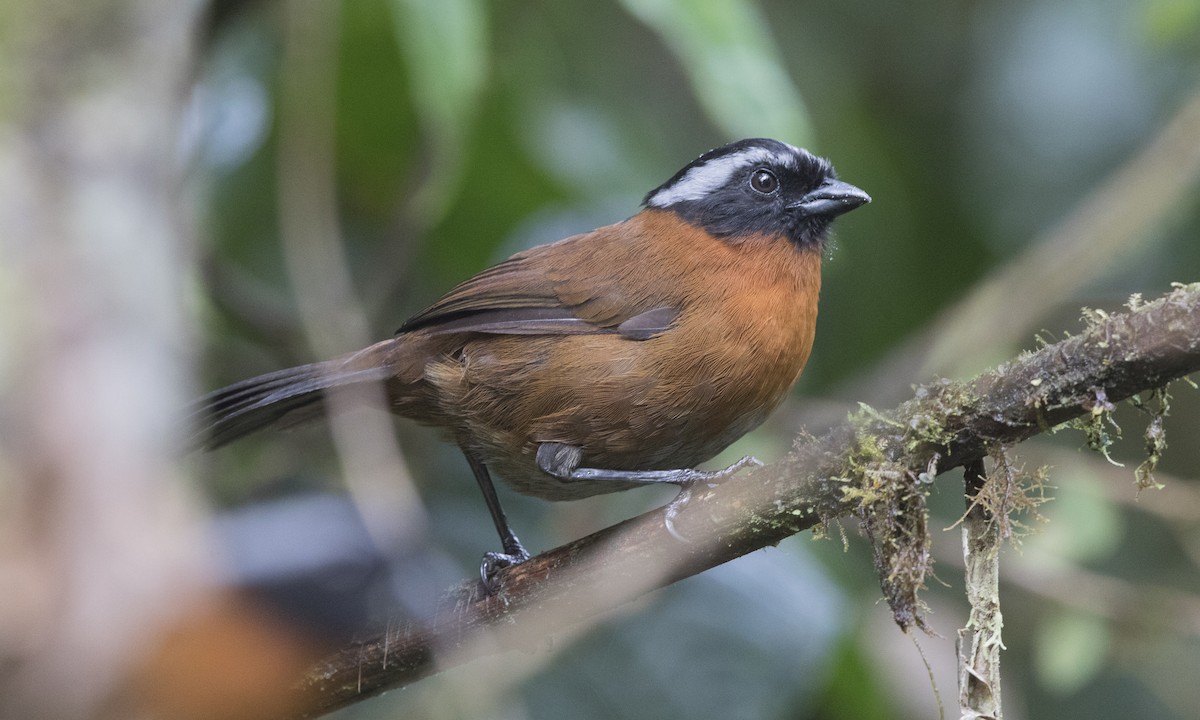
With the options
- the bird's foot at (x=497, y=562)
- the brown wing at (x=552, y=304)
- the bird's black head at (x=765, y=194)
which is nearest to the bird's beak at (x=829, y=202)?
the bird's black head at (x=765, y=194)

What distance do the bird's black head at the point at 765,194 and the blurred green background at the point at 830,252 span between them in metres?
0.10

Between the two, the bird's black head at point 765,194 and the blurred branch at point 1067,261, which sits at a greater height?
the bird's black head at point 765,194

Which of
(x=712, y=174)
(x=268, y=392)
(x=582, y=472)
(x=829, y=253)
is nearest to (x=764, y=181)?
(x=712, y=174)

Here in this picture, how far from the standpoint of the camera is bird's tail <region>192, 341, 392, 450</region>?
3.30 metres

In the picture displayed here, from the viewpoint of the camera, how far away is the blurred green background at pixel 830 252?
11.9ft

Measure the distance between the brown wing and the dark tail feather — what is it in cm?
21

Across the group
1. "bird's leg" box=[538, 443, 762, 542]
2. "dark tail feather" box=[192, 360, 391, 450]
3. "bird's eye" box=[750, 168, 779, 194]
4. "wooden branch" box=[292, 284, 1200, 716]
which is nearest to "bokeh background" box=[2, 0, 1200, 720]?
"bird's eye" box=[750, 168, 779, 194]

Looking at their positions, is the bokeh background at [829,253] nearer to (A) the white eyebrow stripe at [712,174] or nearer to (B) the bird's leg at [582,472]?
(A) the white eyebrow stripe at [712,174]

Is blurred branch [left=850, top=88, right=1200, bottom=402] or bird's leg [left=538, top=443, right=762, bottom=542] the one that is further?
blurred branch [left=850, top=88, right=1200, bottom=402]

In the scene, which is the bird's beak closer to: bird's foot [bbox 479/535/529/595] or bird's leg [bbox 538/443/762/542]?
bird's leg [bbox 538/443/762/542]

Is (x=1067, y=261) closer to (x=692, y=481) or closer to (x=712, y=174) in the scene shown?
(x=712, y=174)

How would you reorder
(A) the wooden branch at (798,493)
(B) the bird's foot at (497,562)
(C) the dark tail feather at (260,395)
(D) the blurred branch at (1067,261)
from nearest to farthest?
(A) the wooden branch at (798,493), (B) the bird's foot at (497,562), (C) the dark tail feather at (260,395), (D) the blurred branch at (1067,261)

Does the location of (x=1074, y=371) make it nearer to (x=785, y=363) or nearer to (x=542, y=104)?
(x=785, y=363)

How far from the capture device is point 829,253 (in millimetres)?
3553
